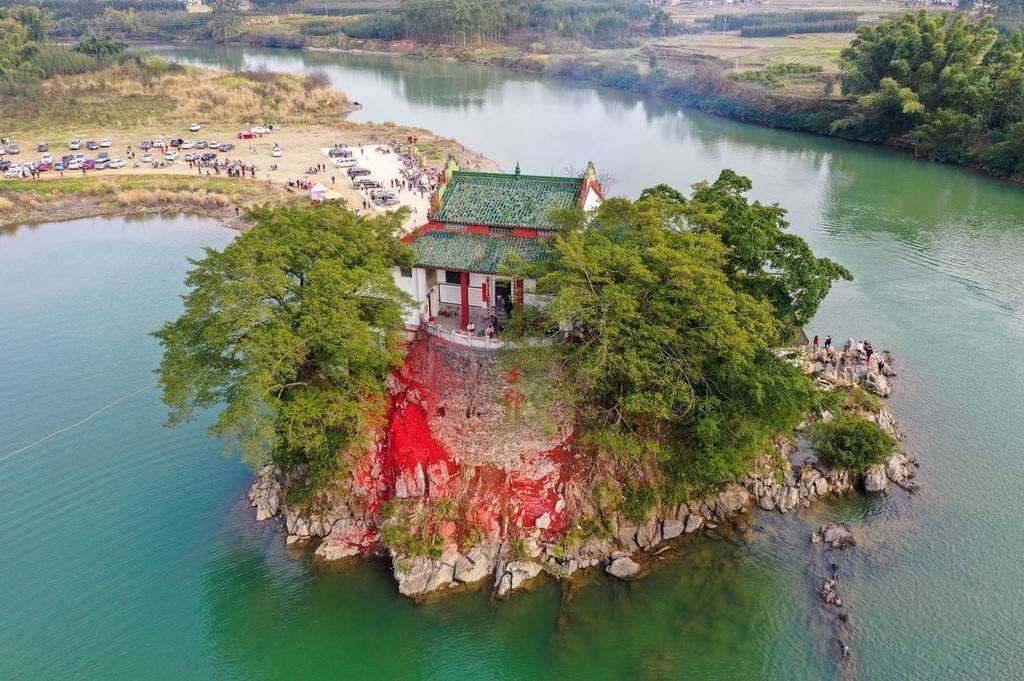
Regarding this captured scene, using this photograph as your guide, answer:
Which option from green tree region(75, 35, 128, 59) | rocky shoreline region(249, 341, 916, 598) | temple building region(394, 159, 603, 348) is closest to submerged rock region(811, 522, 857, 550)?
rocky shoreline region(249, 341, 916, 598)

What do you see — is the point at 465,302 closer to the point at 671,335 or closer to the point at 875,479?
the point at 671,335

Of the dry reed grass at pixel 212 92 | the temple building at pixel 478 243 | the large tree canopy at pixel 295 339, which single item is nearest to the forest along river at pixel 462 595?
the large tree canopy at pixel 295 339

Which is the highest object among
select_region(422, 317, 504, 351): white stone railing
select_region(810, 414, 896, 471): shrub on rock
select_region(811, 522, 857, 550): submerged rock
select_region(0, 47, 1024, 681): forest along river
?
select_region(422, 317, 504, 351): white stone railing

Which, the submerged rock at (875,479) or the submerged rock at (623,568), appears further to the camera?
the submerged rock at (875,479)

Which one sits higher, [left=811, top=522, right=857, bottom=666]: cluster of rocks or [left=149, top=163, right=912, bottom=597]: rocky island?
[left=149, top=163, right=912, bottom=597]: rocky island

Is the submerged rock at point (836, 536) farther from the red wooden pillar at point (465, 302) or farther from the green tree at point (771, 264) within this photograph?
the red wooden pillar at point (465, 302)

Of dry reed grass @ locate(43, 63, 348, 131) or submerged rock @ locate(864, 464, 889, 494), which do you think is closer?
submerged rock @ locate(864, 464, 889, 494)

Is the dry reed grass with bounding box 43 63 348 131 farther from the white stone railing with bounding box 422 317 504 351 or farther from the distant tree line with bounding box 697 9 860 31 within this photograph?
the distant tree line with bounding box 697 9 860 31
